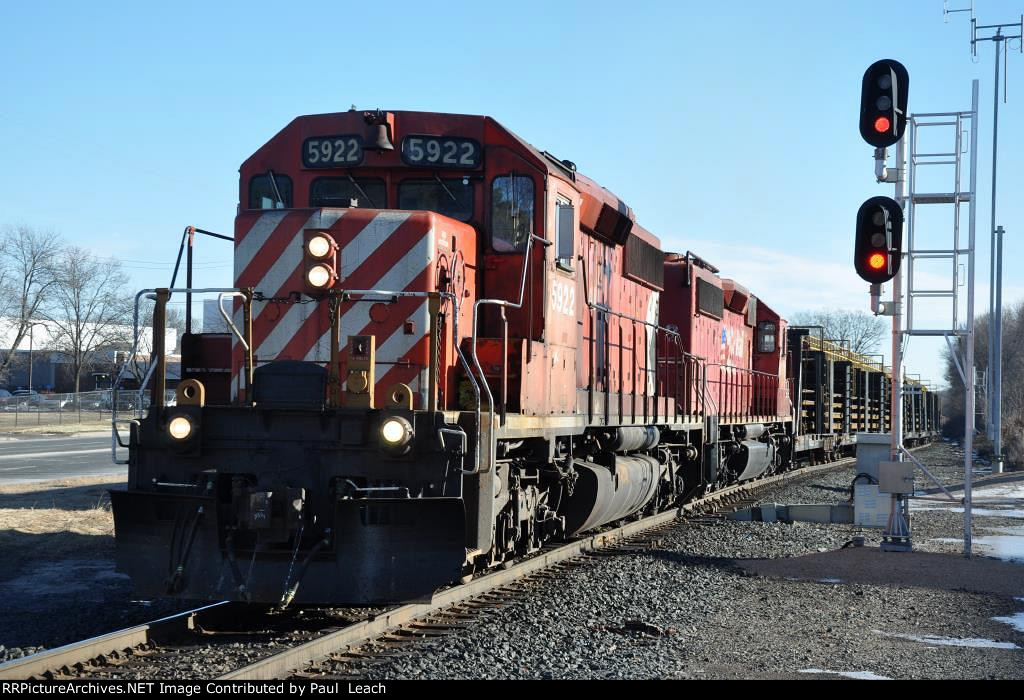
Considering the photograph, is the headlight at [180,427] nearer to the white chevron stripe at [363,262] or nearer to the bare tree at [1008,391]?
the white chevron stripe at [363,262]

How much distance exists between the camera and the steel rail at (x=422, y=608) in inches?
218

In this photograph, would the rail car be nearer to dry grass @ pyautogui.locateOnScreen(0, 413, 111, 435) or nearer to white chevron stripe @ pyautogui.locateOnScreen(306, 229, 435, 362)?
white chevron stripe @ pyautogui.locateOnScreen(306, 229, 435, 362)

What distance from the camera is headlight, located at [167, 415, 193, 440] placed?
6.83m

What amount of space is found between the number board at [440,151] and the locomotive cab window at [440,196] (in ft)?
0.53

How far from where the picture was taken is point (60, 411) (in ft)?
162

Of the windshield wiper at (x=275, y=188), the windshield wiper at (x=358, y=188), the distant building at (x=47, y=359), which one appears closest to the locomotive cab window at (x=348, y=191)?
the windshield wiper at (x=358, y=188)

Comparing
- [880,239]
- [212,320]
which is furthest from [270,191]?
[880,239]

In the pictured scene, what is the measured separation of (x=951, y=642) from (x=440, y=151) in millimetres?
5238

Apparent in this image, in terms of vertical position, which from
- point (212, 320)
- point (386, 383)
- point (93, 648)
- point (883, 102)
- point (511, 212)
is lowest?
point (93, 648)

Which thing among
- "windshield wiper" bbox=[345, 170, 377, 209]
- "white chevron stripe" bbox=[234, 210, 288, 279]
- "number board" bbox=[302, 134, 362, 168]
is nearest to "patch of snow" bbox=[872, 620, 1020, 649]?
"windshield wiper" bbox=[345, 170, 377, 209]

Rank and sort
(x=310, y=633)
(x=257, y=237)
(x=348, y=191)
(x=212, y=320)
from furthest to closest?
(x=212, y=320) → (x=348, y=191) → (x=257, y=237) → (x=310, y=633)

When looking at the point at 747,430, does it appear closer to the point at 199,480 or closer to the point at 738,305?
the point at 738,305

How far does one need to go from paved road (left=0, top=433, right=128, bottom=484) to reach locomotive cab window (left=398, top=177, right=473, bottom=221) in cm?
1327

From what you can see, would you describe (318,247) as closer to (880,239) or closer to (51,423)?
(880,239)
